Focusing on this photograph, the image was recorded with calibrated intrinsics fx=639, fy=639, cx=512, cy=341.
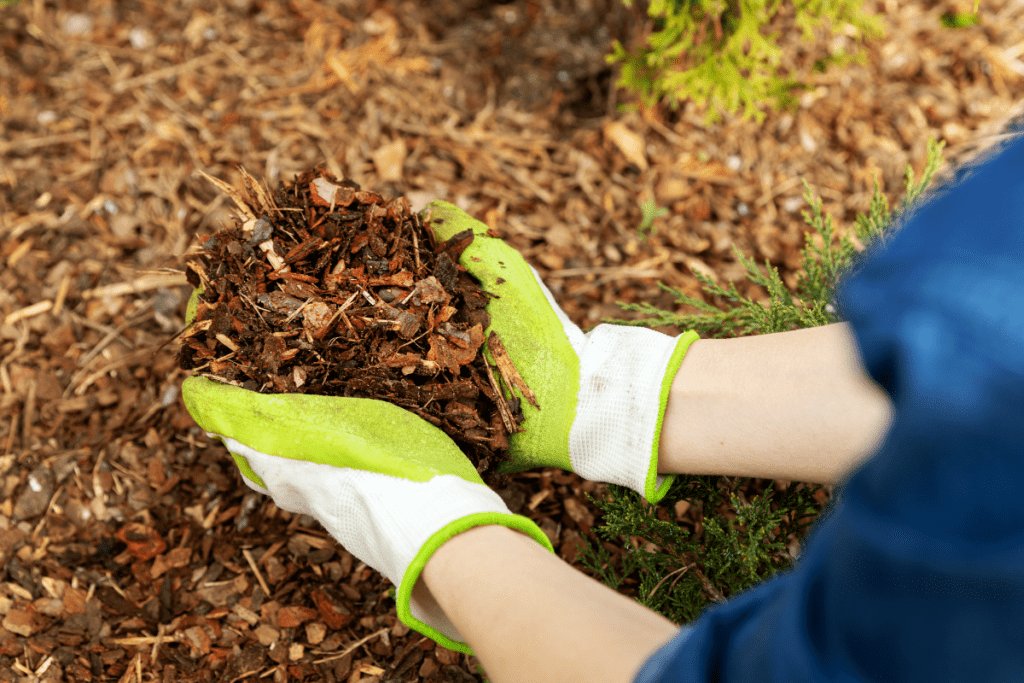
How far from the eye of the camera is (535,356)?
216 centimetres

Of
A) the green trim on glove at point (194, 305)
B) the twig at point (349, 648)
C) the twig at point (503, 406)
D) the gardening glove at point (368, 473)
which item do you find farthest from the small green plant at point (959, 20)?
the twig at point (349, 648)

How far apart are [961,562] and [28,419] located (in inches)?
116

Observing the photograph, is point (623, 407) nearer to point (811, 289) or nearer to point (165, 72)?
point (811, 289)

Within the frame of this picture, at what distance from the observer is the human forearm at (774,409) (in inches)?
70.3

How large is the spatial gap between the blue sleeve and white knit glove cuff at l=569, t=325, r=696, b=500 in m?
1.21

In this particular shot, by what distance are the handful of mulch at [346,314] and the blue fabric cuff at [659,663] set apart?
3.60 ft

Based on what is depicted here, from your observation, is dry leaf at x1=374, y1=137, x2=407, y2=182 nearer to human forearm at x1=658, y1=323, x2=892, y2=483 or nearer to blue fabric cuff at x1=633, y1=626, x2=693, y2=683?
human forearm at x1=658, y1=323, x2=892, y2=483

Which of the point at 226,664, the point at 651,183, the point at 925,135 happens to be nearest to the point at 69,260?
the point at 226,664

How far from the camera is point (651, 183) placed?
10.6 feet

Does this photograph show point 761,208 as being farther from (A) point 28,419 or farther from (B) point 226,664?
(A) point 28,419

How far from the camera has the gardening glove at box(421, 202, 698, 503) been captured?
6.61ft

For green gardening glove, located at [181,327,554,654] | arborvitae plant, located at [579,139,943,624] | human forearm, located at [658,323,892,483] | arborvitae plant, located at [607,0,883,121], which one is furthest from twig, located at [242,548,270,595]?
arborvitae plant, located at [607,0,883,121]

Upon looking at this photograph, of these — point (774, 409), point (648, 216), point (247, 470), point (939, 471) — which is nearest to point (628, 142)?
point (648, 216)

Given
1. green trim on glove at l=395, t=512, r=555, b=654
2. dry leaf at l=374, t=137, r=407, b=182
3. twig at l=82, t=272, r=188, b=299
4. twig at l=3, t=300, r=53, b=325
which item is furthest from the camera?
dry leaf at l=374, t=137, r=407, b=182
